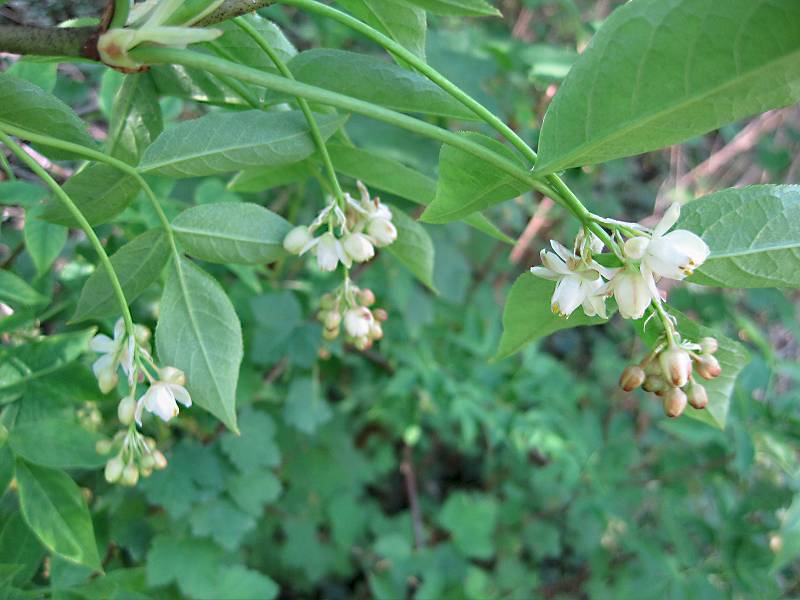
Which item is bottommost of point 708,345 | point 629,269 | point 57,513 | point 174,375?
point 57,513

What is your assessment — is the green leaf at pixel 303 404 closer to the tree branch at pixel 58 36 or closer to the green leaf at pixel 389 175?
the green leaf at pixel 389 175

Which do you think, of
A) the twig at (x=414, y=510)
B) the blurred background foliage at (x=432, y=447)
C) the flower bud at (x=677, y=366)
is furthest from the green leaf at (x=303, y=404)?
the flower bud at (x=677, y=366)

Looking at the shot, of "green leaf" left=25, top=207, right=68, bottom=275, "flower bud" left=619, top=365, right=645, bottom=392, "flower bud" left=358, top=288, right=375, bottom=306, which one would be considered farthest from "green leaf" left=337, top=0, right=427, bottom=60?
"green leaf" left=25, top=207, right=68, bottom=275

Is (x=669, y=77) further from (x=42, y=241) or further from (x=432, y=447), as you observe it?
(x=432, y=447)

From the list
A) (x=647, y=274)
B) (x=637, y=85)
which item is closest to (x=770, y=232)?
(x=647, y=274)

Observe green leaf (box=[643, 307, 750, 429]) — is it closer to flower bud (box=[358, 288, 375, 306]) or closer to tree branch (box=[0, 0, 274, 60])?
flower bud (box=[358, 288, 375, 306])

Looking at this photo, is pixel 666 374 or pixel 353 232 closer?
pixel 666 374

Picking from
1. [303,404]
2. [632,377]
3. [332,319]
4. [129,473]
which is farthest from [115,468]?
[303,404]
